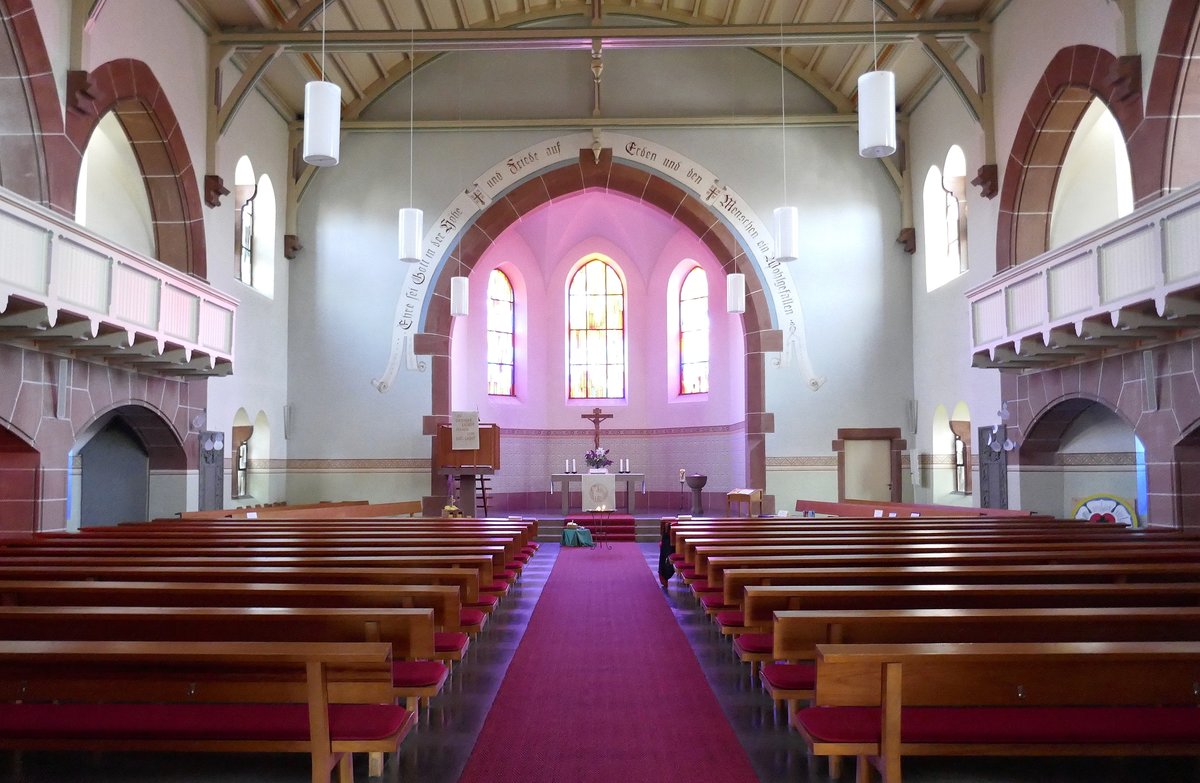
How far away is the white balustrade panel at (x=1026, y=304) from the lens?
30.3ft

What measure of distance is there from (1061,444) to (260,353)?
11334mm

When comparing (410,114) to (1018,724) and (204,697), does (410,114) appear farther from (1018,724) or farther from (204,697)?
(1018,724)

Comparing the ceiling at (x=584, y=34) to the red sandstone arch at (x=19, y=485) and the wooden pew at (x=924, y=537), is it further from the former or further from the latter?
the wooden pew at (x=924, y=537)

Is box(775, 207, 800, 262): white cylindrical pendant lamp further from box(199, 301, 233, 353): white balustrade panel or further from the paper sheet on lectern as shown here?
box(199, 301, 233, 353): white balustrade panel

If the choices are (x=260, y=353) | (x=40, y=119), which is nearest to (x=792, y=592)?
(x=40, y=119)

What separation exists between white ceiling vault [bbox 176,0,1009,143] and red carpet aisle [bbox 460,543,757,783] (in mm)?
7912

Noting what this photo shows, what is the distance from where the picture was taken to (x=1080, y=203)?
12.0 metres

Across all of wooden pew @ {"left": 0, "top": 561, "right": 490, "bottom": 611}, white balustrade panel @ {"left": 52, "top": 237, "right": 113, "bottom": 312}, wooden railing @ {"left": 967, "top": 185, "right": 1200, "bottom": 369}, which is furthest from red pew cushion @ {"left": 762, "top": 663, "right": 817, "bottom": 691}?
white balustrade panel @ {"left": 52, "top": 237, "right": 113, "bottom": 312}

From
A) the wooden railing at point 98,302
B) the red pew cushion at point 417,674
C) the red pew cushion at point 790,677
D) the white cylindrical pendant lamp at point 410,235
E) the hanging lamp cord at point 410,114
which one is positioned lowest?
the red pew cushion at point 790,677

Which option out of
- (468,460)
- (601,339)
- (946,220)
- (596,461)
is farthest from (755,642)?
(601,339)

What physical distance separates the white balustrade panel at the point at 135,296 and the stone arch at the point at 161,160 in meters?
2.19

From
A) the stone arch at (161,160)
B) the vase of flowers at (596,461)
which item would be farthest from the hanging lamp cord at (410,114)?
the vase of flowers at (596,461)

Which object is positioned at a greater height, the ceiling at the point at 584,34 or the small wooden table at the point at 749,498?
the ceiling at the point at 584,34

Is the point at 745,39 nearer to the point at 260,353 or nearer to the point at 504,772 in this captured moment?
the point at 260,353
